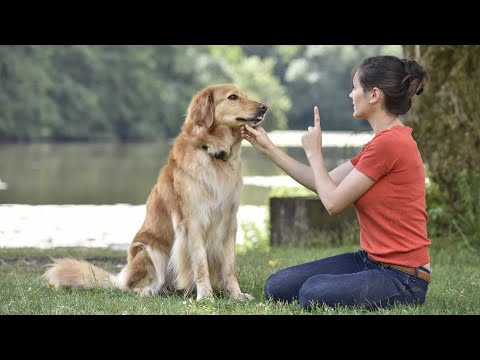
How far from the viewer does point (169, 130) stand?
49.4 m

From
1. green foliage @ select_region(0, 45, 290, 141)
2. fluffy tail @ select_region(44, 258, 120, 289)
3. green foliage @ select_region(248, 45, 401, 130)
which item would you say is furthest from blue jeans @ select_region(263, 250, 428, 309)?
green foliage @ select_region(248, 45, 401, 130)

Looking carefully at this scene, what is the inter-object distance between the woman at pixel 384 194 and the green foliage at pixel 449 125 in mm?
4199

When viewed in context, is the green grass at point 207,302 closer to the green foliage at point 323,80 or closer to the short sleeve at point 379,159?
the short sleeve at point 379,159

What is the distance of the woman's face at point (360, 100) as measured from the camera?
469 centimetres

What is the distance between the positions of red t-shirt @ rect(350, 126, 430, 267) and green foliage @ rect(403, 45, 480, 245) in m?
4.20

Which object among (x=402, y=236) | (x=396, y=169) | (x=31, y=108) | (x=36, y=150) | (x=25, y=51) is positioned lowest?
(x=402, y=236)

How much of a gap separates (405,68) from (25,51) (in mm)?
41995

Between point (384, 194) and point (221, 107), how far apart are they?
1532mm

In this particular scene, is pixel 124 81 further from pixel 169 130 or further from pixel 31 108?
pixel 31 108

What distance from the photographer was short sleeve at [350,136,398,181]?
178 inches

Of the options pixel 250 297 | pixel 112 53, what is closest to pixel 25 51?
pixel 112 53

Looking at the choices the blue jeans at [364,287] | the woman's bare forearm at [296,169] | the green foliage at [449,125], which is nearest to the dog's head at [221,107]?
the woman's bare forearm at [296,169]

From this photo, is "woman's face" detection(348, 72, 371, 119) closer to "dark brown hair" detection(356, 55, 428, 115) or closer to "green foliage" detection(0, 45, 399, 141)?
"dark brown hair" detection(356, 55, 428, 115)

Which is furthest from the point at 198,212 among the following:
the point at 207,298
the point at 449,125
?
the point at 449,125
